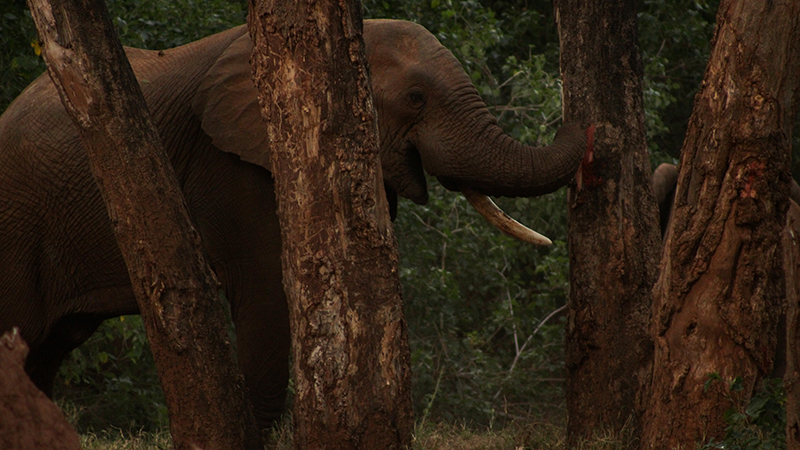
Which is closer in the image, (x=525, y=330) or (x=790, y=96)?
(x=790, y=96)

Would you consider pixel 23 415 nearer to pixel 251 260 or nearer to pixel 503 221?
pixel 251 260

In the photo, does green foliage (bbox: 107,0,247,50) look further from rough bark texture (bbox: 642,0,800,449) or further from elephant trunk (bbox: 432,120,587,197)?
rough bark texture (bbox: 642,0,800,449)

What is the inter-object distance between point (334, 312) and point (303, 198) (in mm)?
423

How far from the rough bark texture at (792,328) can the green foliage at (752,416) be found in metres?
0.39

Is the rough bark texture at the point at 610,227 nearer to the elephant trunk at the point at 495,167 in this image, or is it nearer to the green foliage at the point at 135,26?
the elephant trunk at the point at 495,167

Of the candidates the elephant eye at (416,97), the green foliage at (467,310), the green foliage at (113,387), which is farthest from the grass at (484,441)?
the green foliage at (467,310)

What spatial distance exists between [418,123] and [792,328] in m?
2.52

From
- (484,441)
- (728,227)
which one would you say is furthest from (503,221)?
(728,227)

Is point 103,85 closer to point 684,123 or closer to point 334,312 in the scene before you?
point 334,312

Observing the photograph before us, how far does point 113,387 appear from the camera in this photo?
8.13m

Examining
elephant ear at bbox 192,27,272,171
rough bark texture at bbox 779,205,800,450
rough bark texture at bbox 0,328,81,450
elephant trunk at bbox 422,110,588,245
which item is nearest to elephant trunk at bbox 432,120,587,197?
elephant trunk at bbox 422,110,588,245

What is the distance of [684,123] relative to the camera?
11812mm

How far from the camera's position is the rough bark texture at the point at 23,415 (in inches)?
88.8

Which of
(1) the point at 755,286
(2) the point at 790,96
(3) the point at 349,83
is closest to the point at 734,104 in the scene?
(2) the point at 790,96
